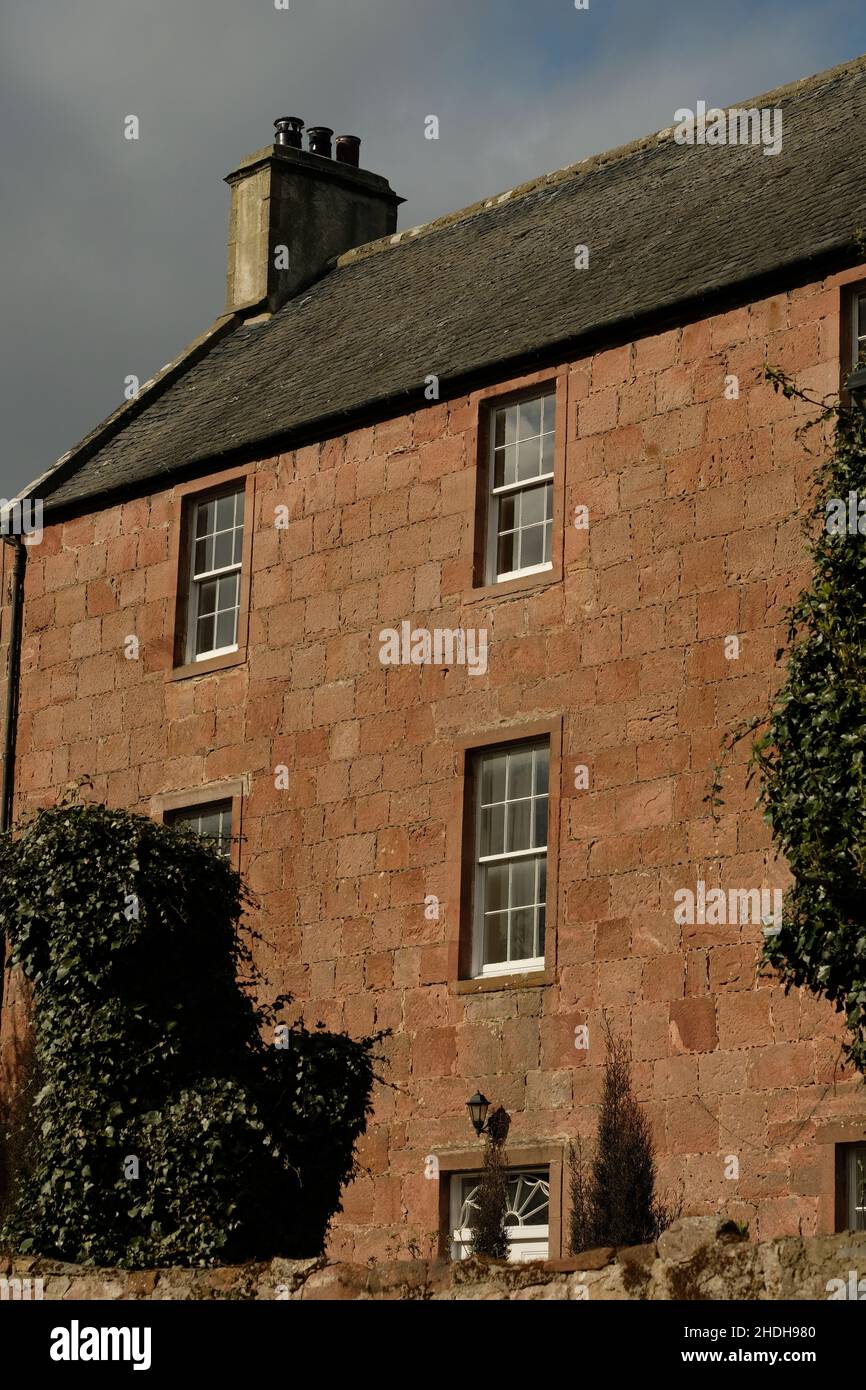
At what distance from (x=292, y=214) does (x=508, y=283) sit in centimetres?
531

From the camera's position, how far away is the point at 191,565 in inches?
874

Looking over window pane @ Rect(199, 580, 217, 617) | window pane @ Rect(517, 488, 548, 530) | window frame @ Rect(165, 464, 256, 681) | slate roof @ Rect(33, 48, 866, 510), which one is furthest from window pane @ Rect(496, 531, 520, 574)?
window pane @ Rect(199, 580, 217, 617)

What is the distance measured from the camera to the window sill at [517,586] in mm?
18812

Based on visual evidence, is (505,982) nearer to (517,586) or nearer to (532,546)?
(517,586)

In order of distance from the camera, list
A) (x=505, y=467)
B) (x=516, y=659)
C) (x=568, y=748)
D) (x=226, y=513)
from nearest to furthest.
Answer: (x=568, y=748) → (x=516, y=659) → (x=505, y=467) → (x=226, y=513)

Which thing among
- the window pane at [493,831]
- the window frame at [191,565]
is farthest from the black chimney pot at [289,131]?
the window pane at [493,831]

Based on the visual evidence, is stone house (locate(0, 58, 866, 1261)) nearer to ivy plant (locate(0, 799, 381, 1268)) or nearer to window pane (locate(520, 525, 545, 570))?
window pane (locate(520, 525, 545, 570))

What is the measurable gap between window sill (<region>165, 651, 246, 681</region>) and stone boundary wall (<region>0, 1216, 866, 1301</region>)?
7.91 meters

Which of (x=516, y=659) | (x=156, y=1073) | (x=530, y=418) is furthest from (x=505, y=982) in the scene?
(x=530, y=418)

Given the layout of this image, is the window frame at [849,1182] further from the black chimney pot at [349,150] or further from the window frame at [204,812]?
the black chimney pot at [349,150]

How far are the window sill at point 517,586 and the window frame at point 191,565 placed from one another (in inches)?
109

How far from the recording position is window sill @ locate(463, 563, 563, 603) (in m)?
18.8

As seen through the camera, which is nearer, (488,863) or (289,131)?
(488,863)
